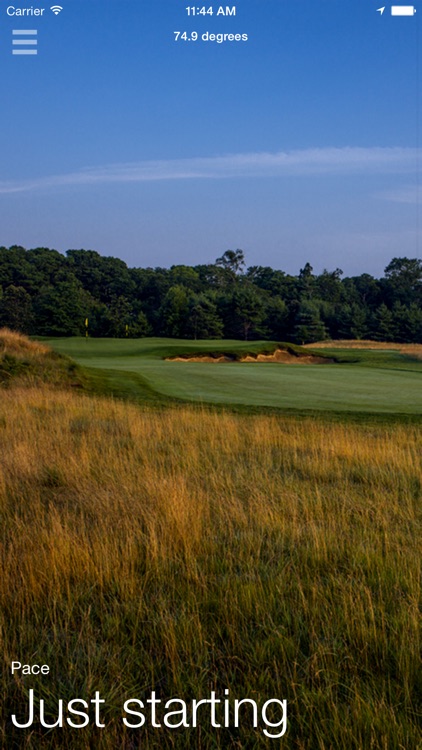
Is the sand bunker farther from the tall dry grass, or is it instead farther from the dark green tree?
the dark green tree

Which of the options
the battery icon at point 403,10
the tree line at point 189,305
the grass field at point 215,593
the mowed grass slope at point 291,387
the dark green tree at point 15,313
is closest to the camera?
the grass field at point 215,593

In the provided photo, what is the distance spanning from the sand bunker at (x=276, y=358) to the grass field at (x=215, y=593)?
28047 mm

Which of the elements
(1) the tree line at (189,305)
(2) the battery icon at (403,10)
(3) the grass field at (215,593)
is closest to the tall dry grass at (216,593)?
(3) the grass field at (215,593)

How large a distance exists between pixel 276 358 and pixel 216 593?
115ft

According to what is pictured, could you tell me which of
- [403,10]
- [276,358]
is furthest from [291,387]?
[276,358]

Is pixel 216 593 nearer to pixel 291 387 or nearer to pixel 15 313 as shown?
pixel 291 387

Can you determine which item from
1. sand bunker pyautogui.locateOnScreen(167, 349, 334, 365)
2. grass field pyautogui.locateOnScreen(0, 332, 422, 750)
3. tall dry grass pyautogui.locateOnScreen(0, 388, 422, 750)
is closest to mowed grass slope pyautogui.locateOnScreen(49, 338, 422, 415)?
grass field pyautogui.locateOnScreen(0, 332, 422, 750)

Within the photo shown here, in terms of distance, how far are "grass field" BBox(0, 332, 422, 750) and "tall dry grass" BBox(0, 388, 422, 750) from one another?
0.01m

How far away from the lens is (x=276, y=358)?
38719mm

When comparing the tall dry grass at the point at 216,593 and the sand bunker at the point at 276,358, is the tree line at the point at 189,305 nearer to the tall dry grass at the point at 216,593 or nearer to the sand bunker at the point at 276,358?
the sand bunker at the point at 276,358

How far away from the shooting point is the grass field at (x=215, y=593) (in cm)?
279

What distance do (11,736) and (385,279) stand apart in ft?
348

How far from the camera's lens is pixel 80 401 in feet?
50.3

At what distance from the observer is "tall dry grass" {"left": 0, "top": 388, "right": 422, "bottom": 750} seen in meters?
2.83
